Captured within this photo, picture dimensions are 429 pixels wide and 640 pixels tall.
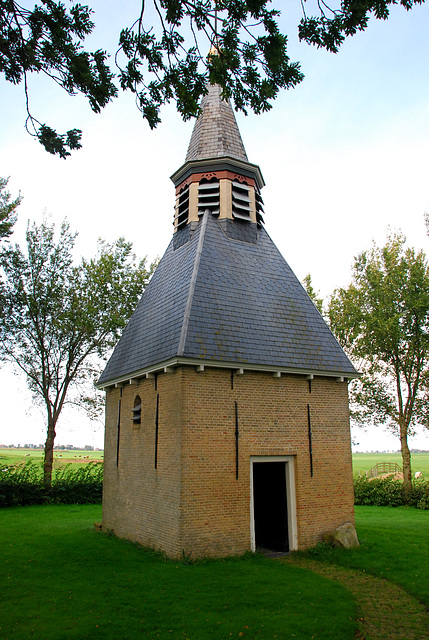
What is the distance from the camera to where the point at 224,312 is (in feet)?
38.0

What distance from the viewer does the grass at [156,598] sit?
6391 millimetres

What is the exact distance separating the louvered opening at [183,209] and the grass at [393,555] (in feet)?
35.3

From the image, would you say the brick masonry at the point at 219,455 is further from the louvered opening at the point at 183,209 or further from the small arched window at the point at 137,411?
the louvered opening at the point at 183,209

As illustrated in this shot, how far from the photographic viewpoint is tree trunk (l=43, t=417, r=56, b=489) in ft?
72.6

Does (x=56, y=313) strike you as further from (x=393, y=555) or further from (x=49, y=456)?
(x=393, y=555)

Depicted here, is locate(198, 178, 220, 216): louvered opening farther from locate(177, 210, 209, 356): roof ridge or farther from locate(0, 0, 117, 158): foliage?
locate(0, 0, 117, 158): foliage

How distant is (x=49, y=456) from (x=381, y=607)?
64.4 feet

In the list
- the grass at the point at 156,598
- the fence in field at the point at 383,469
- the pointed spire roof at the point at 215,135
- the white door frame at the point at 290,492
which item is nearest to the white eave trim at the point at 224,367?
the white door frame at the point at 290,492

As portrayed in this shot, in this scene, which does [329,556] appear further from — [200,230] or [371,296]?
[371,296]

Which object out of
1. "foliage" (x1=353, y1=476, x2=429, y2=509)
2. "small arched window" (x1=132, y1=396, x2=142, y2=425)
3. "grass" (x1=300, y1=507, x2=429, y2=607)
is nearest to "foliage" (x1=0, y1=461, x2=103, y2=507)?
"small arched window" (x1=132, y1=396, x2=142, y2=425)

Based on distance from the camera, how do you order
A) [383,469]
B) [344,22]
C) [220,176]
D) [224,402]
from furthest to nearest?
[383,469], [220,176], [224,402], [344,22]

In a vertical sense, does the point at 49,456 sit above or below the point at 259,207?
→ below

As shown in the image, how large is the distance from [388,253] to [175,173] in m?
13.8

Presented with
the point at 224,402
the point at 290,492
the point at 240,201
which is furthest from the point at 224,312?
the point at 240,201
